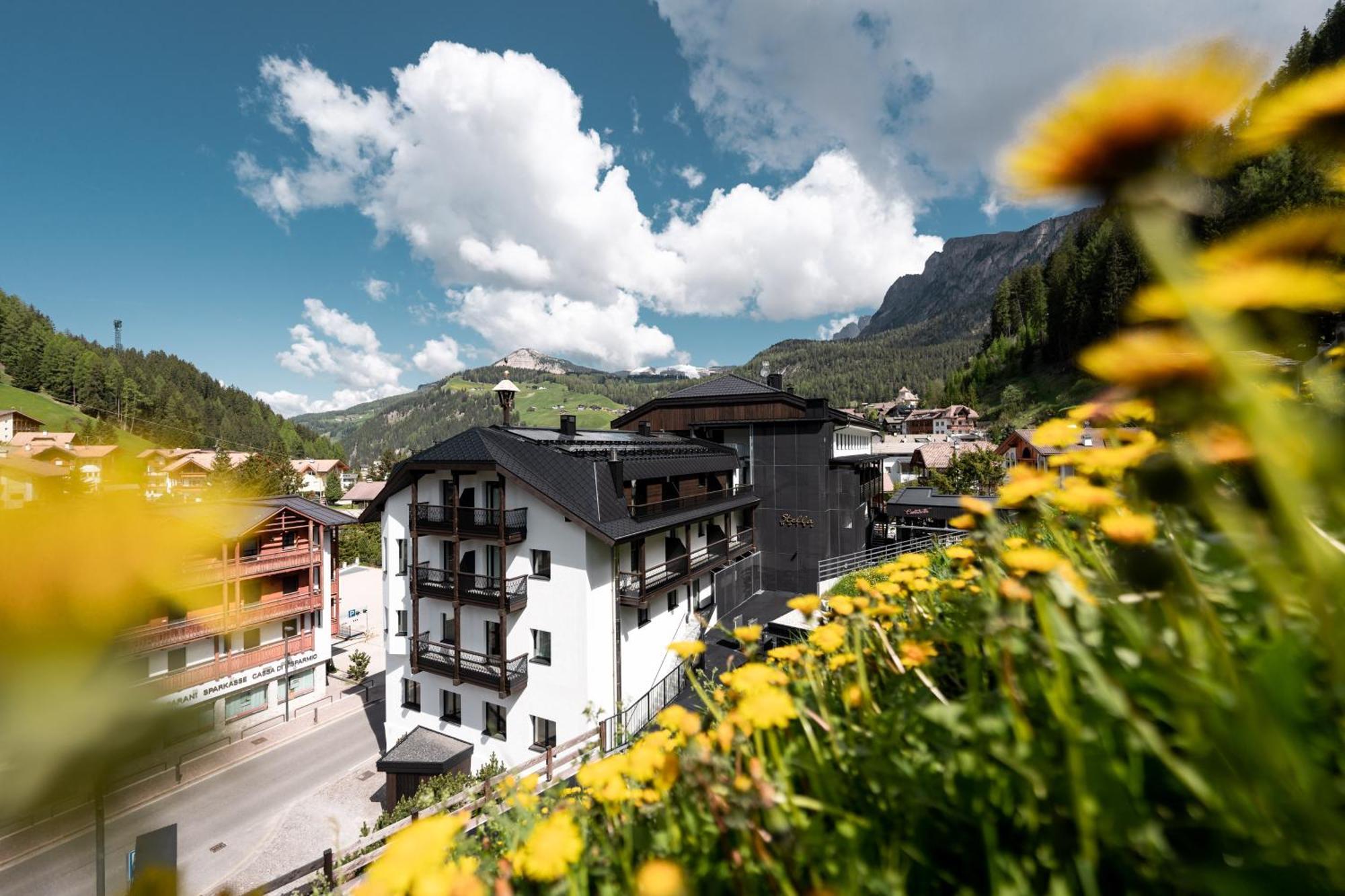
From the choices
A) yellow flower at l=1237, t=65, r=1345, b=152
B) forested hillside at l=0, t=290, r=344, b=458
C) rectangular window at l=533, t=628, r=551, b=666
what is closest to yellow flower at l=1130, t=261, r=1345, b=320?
yellow flower at l=1237, t=65, r=1345, b=152

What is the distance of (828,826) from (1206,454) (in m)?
1.42

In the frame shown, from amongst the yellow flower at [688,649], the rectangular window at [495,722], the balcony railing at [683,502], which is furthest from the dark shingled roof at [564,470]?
the yellow flower at [688,649]

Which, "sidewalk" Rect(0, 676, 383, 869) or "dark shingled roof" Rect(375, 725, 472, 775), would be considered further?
"dark shingled roof" Rect(375, 725, 472, 775)

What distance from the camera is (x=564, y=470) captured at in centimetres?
1445

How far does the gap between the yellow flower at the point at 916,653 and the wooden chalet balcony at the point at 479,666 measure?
12.8m

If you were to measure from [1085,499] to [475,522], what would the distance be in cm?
1444

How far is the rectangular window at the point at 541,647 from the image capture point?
1434 centimetres

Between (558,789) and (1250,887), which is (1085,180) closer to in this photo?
(1250,887)

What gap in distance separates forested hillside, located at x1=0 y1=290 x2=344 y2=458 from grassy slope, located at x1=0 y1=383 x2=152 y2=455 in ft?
0.11

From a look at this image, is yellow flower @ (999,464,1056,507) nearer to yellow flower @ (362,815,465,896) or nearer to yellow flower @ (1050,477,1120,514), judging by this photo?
yellow flower @ (1050,477,1120,514)

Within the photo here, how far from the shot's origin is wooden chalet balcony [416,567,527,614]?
14188 mm

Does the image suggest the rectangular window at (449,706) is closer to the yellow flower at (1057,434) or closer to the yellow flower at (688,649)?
the yellow flower at (688,649)

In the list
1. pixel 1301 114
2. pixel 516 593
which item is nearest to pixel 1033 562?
pixel 1301 114

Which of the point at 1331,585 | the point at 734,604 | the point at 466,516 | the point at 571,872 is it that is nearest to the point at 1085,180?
the point at 1331,585
